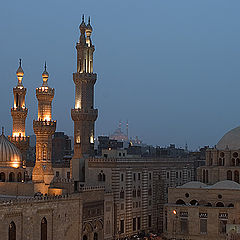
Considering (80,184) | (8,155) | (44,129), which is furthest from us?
(80,184)

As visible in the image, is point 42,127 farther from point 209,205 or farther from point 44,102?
point 209,205

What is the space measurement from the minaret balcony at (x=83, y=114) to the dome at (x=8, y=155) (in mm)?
8480

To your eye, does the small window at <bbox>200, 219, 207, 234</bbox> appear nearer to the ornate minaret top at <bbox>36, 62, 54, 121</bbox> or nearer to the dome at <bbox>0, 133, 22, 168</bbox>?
the ornate minaret top at <bbox>36, 62, 54, 121</bbox>

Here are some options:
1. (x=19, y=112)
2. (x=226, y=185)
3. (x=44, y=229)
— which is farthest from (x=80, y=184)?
(x=226, y=185)

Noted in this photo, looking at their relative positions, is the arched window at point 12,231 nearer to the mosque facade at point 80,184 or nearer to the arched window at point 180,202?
the mosque facade at point 80,184

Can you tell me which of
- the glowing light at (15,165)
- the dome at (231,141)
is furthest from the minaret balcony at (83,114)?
the dome at (231,141)

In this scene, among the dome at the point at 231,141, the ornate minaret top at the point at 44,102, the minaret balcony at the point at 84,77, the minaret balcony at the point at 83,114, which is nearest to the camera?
the ornate minaret top at the point at 44,102

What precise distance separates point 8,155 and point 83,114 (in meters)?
9.59

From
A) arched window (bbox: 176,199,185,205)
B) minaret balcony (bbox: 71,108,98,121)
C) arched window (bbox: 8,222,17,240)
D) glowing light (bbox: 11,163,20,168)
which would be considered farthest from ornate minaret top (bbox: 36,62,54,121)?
arched window (bbox: 176,199,185,205)

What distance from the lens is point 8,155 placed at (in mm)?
45000

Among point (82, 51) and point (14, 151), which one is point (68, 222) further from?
point (82, 51)

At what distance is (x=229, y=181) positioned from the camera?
48375mm

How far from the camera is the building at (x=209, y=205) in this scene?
148ft

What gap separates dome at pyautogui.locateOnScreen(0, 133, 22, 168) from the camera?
44812mm
